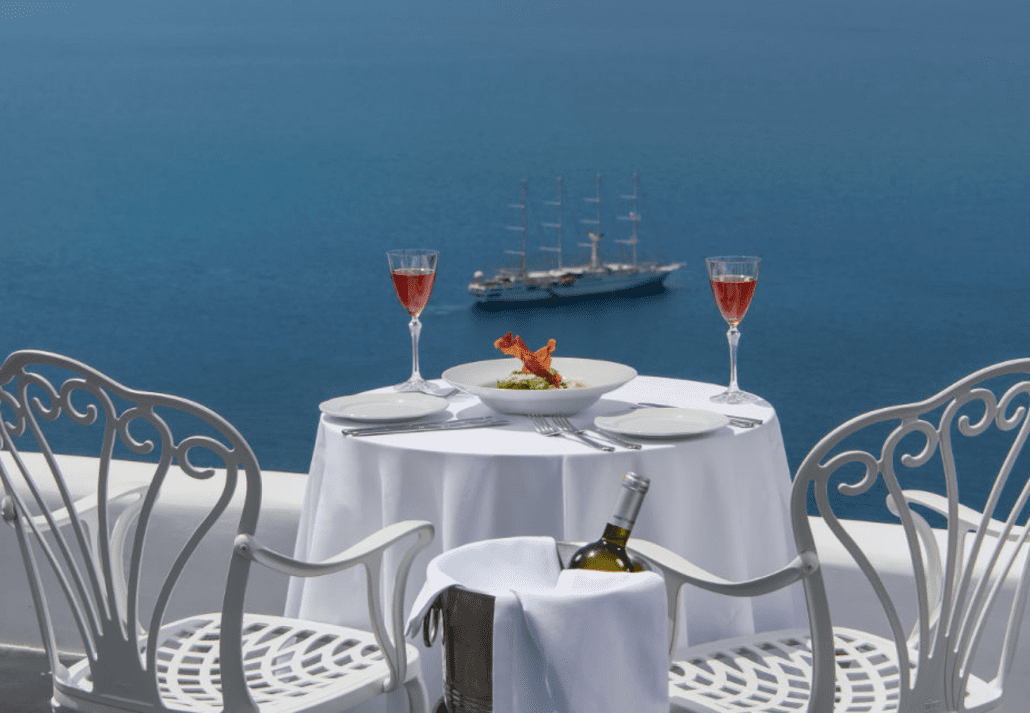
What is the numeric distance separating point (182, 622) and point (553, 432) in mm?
607

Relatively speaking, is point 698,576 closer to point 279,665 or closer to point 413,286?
point 279,665

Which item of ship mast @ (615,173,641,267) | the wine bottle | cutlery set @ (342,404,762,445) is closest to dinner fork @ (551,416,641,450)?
cutlery set @ (342,404,762,445)

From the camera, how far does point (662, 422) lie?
1.82 metres

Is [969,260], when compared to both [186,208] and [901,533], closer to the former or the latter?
[186,208]

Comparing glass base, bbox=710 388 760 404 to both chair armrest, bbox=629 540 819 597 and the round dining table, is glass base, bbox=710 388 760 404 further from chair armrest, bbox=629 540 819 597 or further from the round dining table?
chair armrest, bbox=629 540 819 597

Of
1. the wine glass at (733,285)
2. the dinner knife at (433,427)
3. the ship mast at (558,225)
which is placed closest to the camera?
the dinner knife at (433,427)

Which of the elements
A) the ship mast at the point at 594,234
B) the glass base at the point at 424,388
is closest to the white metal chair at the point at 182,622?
the glass base at the point at 424,388

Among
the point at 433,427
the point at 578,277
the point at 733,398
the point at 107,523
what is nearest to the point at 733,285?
the point at 733,398

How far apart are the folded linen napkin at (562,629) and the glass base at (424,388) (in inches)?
33.7

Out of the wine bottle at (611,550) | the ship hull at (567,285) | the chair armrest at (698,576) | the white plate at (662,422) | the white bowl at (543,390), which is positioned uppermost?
the white bowl at (543,390)

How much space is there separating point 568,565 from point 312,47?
24.6 metres

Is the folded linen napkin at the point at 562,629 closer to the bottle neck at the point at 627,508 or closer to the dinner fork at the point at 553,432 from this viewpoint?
the bottle neck at the point at 627,508

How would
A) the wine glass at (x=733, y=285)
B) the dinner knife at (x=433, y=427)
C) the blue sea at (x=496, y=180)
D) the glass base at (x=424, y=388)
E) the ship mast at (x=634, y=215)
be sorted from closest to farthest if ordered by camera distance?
the dinner knife at (x=433, y=427), the wine glass at (x=733, y=285), the glass base at (x=424, y=388), the blue sea at (x=496, y=180), the ship mast at (x=634, y=215)

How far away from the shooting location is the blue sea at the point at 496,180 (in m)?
24.8
